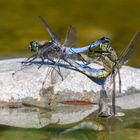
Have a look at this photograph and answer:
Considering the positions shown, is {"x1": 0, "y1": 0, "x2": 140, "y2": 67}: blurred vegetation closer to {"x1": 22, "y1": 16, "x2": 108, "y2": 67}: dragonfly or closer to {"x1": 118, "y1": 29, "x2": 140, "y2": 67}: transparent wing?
{"x1": 22, "y1": 16, "x2": 108, "y2": 67}: dragonfly

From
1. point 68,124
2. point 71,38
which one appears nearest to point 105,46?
point 71,38

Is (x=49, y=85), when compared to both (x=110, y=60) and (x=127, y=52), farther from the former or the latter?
(x=127, y=52)

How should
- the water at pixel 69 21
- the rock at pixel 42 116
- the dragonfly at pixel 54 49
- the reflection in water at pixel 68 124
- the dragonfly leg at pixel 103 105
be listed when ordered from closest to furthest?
the reflection in water at pixel 68 124
the rock at pixel 42 116
the dragonfly leg at pixel 103 105
the dragonfly at pixel 54 49
the water at pixel 69 21

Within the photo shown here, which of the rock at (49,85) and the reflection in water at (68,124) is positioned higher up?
the rock at (49,85)

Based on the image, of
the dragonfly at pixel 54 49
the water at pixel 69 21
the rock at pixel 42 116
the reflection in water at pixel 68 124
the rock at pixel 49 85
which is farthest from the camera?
the water at pixel 69 21

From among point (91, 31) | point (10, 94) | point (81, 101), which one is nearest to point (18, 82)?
point (10, 94)

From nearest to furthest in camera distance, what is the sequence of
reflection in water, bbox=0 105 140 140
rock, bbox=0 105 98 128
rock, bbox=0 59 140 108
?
reflection in water, bbox=0 105 140 140 < rock, bbox=0 105 98 128 < rock, bbox=0 59 140 108

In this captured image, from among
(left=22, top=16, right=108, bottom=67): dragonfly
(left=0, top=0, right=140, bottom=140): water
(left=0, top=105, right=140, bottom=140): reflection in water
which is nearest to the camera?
(left=0, top=105, right=140, bottom=140): reflection in water

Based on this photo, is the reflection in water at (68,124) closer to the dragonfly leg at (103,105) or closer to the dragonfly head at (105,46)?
the dragonfly leg at (103,105)

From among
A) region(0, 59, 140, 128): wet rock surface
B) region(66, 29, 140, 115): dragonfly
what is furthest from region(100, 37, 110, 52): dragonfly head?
region(0, 59, 140, 128): wet rock surface

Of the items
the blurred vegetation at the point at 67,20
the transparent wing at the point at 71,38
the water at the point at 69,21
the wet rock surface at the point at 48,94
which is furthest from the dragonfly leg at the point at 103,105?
the blurred vegetation at the point at 67,20
